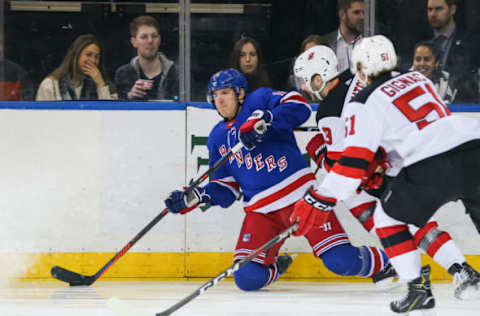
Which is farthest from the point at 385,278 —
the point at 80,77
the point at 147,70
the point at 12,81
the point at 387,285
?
the point at 12,81

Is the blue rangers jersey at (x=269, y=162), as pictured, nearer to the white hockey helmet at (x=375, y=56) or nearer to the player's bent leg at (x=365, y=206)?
the player's bent leg at (x=365, y=206)

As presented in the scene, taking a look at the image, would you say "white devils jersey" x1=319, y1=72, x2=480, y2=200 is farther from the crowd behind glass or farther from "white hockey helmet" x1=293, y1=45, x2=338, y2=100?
the crowd behind glass

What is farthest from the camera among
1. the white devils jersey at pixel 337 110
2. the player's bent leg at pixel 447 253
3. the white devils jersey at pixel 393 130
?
→ the white devils jersey at pixel 337 110

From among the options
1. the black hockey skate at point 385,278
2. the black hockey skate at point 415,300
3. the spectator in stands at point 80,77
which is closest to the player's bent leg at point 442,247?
the black hockey skate at point 415,300

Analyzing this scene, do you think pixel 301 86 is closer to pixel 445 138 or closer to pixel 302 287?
pixel 302 287

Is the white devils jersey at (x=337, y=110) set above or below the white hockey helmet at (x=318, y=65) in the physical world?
below

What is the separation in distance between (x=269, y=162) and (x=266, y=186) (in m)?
0.11

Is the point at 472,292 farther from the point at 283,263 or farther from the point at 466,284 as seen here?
the point at 283,263

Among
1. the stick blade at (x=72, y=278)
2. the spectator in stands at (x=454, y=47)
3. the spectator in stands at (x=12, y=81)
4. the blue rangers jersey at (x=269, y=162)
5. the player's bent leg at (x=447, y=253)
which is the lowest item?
the stick blade at (x=72, y=278)

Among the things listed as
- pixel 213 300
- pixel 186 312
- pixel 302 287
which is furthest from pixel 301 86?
pixel 186 312

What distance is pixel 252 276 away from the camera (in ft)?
11.4

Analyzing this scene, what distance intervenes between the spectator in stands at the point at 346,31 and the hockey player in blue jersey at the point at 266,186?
0.55 metres

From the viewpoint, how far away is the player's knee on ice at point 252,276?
3.48m

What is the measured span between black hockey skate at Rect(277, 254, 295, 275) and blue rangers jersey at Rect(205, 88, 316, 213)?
30 centimetres
